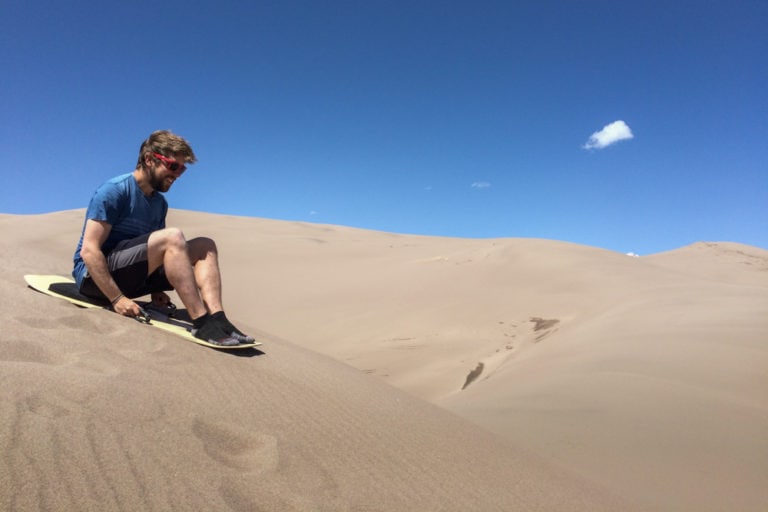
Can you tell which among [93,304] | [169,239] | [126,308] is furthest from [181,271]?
[93,304]

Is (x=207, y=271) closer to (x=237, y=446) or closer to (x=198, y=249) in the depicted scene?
(x=198, y=249)

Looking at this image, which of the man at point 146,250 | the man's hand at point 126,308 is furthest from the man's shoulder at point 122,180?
the man's hand at point 126,308

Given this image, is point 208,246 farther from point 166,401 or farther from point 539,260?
point 539,260

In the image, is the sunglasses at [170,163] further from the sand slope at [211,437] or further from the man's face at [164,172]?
the sand slope at [211,437]

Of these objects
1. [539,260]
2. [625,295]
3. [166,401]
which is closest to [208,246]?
[166,401]

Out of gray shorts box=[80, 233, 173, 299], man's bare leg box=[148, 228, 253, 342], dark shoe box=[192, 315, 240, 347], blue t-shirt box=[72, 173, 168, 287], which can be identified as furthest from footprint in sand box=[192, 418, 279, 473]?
blue t-shirt box=[72, 173, 168, 287]

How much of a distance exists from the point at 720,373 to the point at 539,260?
6.52 metres

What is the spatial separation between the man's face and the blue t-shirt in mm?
99

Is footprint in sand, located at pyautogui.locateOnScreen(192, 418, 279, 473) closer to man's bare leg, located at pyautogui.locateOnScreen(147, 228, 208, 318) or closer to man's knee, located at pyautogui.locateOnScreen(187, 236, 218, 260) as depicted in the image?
man's bare leg, located at pyautogui.locateOnScreen(147, 228, 208, 318)

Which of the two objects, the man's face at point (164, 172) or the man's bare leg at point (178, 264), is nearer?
the man's bare leg at point (178, 264)

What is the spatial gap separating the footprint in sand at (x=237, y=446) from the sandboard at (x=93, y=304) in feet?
2.85

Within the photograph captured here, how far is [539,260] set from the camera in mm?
9492

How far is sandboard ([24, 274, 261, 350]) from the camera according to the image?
2.44 metres

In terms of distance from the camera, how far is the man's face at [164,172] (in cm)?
270
